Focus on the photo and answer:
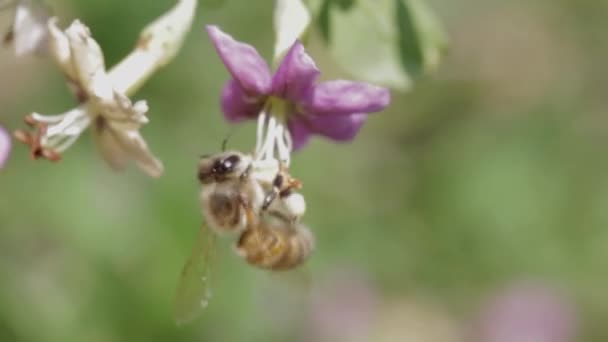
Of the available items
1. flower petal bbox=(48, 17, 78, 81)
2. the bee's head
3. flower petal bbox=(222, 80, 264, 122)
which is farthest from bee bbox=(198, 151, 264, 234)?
flower petal bbox=(48, 17, 78, 81)

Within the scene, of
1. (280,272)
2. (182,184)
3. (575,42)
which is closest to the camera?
(280,272)

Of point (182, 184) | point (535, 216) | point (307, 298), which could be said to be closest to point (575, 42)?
point (535, 216)

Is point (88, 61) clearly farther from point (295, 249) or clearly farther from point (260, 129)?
point (295, 249)

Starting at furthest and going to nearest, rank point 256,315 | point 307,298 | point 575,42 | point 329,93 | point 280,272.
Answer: point 575,42, point 307,298, point 256,315, point 280,272, point 329,93

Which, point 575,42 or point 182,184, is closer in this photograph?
point 182,184

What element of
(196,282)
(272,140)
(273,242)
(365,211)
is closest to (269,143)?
(272,140)

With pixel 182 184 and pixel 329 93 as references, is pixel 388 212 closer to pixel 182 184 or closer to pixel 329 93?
pixel 182 184

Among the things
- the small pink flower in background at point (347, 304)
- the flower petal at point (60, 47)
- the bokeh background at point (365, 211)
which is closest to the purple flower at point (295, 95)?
the flower petal at point (60, 47)
